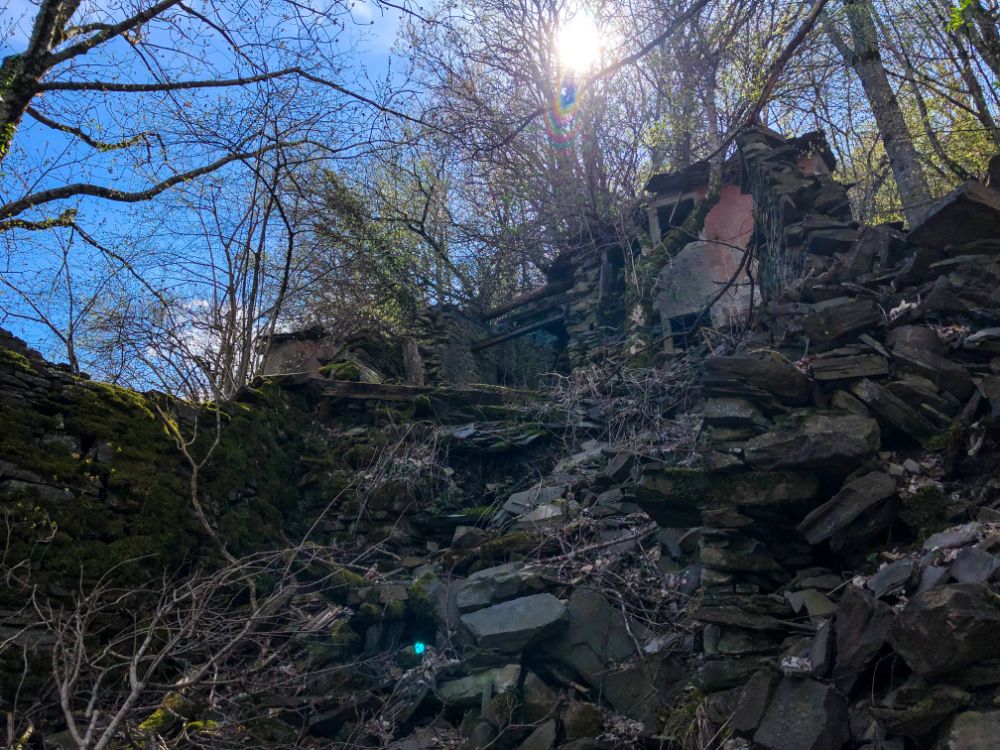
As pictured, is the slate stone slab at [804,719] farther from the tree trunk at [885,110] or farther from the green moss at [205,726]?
the tree trunk at [885,110]

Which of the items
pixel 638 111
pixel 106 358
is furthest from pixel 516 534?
pixel 638 111

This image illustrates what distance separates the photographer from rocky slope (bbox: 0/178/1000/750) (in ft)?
11.8

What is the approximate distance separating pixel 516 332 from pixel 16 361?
10916 millimetres

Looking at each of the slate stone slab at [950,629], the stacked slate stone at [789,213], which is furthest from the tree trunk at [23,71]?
the slate stone slab at [950,629]

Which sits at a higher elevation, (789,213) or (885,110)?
(885,110)

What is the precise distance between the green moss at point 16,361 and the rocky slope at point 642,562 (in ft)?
0.06

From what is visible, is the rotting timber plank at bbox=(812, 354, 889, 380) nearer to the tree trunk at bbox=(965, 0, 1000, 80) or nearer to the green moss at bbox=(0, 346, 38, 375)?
the green moss at bbox=(0, 346, 38, 375)

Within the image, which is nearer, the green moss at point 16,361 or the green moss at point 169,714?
the green moss at point 169,714

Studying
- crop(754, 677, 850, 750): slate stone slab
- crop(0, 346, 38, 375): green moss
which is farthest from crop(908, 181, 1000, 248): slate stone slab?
crop(0, 346, 38, 375): green moss

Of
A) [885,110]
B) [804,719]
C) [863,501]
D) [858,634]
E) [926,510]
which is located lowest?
[804,719]

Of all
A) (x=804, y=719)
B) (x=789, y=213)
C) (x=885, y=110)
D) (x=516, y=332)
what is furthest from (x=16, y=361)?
(x=885, y=110)

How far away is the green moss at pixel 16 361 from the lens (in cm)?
519

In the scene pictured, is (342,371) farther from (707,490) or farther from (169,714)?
(707,490)

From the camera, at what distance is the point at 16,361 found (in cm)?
525
